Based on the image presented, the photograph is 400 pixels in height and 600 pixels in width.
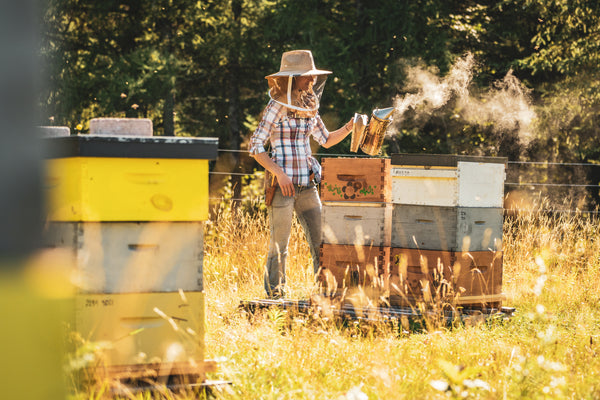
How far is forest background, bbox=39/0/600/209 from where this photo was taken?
1243 centimetres

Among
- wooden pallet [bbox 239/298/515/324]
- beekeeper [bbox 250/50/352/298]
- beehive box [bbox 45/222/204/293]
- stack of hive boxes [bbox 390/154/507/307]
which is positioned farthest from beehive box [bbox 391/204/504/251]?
beehive box [bbox 45/222/204/293]

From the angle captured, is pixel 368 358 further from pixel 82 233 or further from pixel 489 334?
pixel 82 233

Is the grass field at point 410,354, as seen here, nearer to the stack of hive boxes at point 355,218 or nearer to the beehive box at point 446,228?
the stack of hive boxes at point 355,218

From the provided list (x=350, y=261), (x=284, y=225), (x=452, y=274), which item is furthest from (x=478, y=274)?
(x=284, y=225)

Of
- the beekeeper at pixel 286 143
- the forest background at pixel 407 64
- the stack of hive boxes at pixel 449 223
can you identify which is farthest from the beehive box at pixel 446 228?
the forest background at pixel 407 64

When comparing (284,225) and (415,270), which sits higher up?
(284,225)

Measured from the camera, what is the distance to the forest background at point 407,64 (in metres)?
12.4

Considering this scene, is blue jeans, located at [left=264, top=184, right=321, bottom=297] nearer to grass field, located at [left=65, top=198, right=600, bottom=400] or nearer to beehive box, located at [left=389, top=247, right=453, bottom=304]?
grass field, located at [left=65, top=198, right=600, bottom=400]

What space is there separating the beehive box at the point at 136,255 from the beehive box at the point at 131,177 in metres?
0.05

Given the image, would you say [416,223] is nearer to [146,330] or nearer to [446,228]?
[446,228]

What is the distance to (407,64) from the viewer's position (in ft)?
42.7

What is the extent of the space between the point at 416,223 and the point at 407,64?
839 cm

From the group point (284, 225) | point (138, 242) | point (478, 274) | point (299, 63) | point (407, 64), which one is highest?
point (407, 64)

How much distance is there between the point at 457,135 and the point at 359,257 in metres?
9.97
